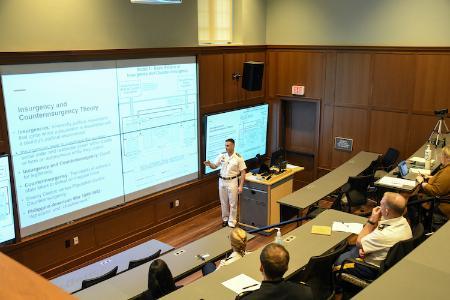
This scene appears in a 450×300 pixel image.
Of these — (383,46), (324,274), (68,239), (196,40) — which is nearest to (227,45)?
(196,40)

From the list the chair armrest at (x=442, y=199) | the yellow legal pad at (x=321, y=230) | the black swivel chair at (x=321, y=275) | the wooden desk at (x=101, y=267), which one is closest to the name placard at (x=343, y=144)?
the chair armrest at (x=442, y=199)

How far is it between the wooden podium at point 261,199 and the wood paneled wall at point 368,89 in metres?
1.82

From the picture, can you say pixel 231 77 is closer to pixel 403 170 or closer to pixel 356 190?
pixel 356 190

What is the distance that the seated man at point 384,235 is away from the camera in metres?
3.85

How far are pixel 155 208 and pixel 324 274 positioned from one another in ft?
13.2

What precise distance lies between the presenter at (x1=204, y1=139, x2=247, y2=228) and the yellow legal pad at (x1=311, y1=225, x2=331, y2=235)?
8.50 feet

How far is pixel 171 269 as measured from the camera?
4297mm

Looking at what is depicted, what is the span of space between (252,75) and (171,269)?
4.36 metres

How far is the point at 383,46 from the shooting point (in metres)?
7.73

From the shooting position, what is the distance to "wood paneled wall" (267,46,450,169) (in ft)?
24.3

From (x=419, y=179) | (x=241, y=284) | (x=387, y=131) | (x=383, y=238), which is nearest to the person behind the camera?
(x=241, y=284)

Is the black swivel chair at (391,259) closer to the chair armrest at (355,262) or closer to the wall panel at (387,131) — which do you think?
the chair armrest at (355,262)

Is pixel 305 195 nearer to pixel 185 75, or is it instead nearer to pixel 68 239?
pixel 185 75

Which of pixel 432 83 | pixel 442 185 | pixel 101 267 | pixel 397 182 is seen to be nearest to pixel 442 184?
pixel 442 185
